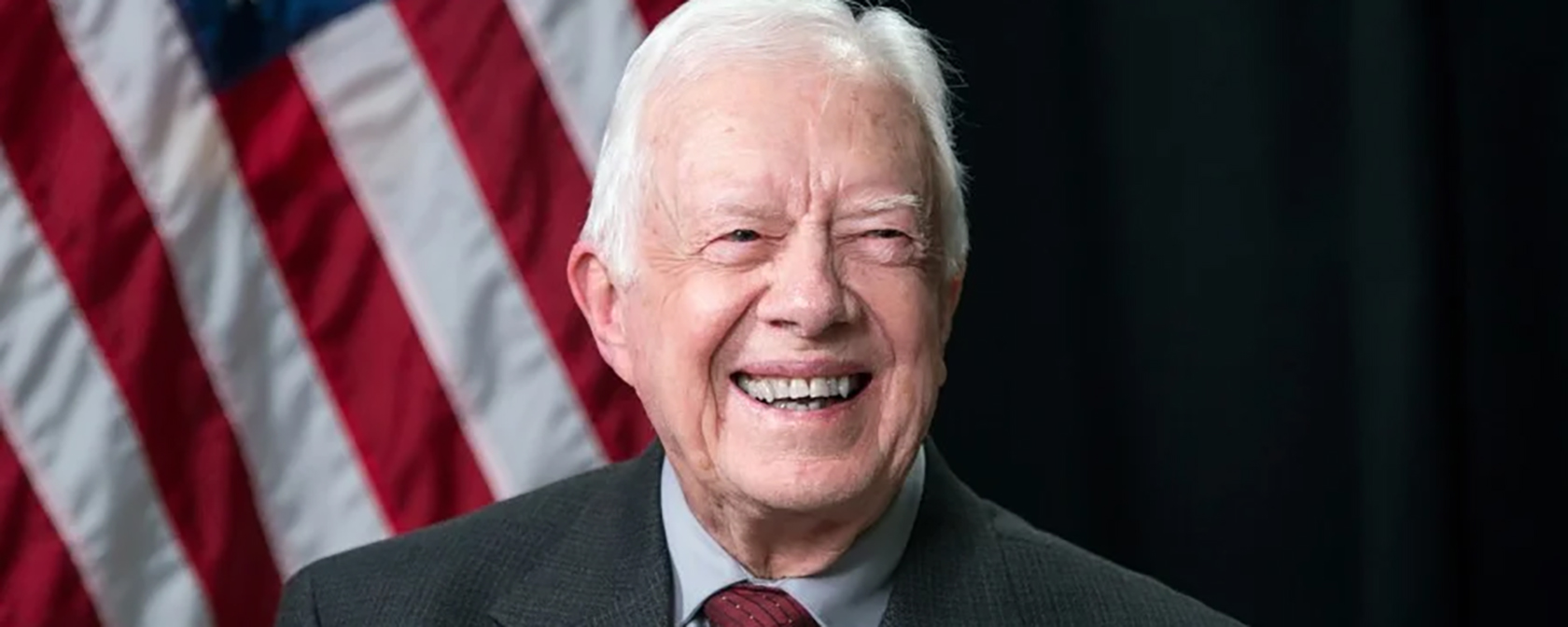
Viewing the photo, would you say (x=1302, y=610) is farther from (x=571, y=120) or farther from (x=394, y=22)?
(x=394, y=22)

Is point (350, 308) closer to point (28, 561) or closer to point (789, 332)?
point (28, 561)

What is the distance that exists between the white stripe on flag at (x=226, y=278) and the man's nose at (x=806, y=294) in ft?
3.25

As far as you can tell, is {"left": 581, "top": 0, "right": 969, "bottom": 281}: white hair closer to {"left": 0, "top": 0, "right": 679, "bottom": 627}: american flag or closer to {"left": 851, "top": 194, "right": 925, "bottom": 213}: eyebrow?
{"left": 851, "top": 194, "right": 925, "bottom": 213}: eyebrow

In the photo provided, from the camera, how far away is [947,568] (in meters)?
2.08

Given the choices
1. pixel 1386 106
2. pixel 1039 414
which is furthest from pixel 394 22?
pixel 1386 106

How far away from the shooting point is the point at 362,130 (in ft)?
8.93

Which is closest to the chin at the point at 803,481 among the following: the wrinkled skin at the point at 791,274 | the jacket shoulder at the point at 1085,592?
the wrinkled skin at the point at 791,274

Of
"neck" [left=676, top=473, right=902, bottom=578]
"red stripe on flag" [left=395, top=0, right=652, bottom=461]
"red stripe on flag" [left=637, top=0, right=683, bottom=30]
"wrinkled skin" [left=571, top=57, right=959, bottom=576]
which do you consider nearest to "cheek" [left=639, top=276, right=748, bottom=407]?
"wrinkled skin" [left=571, top=57, right=959, bottom=576]

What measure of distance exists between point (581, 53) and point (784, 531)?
38.5 inches

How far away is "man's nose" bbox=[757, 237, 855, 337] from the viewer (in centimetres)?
187

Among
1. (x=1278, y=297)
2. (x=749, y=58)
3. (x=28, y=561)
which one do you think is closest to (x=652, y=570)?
(x=749, y=58)

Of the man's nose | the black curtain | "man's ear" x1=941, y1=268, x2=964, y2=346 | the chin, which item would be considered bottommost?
the black curtain

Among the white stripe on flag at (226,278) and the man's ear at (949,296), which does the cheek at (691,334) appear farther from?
the white stripe on flag at (226,278)

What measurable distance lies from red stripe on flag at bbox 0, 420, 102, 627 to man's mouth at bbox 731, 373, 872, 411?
107 cm
